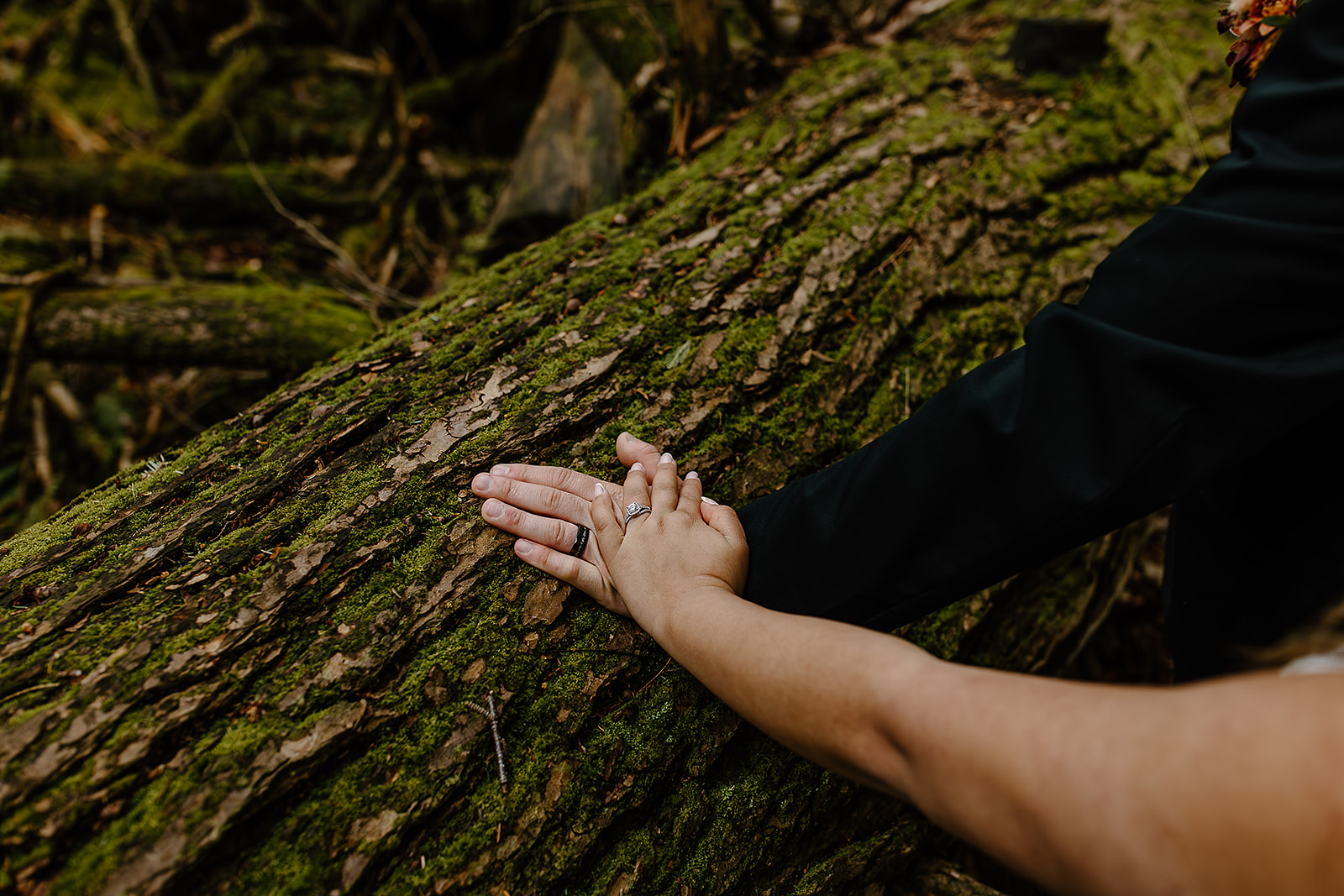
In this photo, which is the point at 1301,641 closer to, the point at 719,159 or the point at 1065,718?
the point at 1065,718

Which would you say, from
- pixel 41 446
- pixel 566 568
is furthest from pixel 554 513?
pixel 41 446

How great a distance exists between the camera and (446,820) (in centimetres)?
136

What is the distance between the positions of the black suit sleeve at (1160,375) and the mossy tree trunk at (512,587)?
0.69 metres

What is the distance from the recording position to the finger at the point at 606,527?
1650mm

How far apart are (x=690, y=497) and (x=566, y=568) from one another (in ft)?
1.32

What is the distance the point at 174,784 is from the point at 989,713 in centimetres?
155

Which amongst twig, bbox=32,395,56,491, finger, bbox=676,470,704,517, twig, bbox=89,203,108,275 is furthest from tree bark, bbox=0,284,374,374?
finger, bbox=676,470,704,517

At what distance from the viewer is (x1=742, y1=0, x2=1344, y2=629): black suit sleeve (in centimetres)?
111

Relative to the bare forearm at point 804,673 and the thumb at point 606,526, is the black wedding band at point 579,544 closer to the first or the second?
the thumb at point 606,526

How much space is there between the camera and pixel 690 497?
1.77 m

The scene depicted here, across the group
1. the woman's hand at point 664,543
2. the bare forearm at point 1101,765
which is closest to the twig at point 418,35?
the woman's hand at point 664,543

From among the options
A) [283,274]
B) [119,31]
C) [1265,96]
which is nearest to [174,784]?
[1265,96]

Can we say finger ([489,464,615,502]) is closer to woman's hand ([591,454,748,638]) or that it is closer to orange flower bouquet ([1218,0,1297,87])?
woman's hand ([591,454,748,638])

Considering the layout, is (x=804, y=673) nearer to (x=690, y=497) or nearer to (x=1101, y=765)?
(x=1101, y=765)
